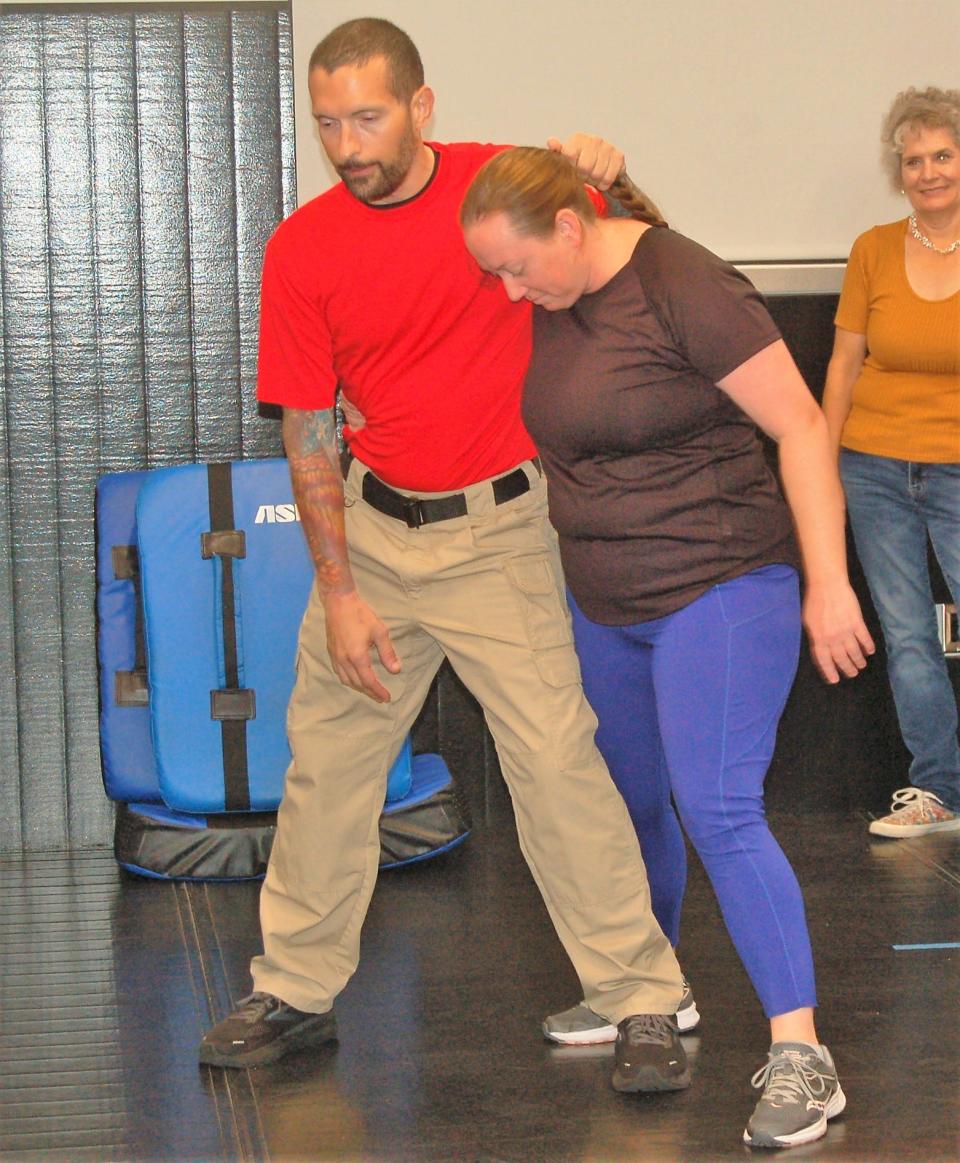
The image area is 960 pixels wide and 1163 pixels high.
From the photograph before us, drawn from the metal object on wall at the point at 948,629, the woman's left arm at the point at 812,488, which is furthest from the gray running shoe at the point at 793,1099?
the metal object on wall at the point at 948,629

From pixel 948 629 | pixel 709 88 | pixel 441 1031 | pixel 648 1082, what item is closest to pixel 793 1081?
pixel 648 1082

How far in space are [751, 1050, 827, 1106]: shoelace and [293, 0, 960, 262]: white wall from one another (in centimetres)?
203

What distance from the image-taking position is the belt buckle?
229 centimetres

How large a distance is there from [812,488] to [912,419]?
1.54m

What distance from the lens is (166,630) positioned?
328cm

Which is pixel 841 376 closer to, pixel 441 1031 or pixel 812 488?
pixel 812 488

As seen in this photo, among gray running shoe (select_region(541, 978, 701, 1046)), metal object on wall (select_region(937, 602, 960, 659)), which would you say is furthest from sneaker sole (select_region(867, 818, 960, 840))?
gray running shoe (select_region(541, 978, 701, 1046))

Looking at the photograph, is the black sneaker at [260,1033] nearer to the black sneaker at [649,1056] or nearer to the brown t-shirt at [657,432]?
the black sneaker at [649,1056]

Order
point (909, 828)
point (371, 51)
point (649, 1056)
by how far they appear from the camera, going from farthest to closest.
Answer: point (909, 828) → point (649, 1056) → point (371, 51)

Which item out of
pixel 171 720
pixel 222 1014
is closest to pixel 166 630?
pixel 171 720

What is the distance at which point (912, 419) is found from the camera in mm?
3418

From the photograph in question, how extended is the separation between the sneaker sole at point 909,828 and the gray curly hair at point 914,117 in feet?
4.48

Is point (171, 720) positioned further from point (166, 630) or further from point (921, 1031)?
point (921, 1031)

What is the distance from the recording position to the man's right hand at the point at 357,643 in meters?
2.23
